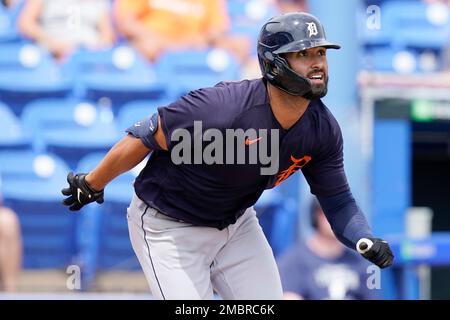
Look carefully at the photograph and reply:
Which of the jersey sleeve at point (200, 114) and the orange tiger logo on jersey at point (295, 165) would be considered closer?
the jersey sleeve at point (200, 114)

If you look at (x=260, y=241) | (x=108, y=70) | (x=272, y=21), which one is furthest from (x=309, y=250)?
(x=108, y=70)

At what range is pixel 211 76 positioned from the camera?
7.43 meters

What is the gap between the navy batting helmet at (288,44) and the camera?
3.58 metres

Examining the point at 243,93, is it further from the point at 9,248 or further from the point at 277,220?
the point at 9,248

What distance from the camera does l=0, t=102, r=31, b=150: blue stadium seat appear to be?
712 centimetres

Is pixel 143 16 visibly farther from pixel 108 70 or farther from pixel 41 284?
pixel 41 284

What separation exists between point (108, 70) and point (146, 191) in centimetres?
378

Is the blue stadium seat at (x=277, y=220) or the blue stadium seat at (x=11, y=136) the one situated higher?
the blue stadium seat at (x=11, y=136)

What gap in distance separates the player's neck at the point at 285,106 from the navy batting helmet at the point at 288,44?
36mm

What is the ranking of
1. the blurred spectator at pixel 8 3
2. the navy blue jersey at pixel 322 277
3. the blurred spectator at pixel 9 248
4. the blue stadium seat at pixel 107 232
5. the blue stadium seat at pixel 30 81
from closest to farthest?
the navy blue jersey at pixel 322 277
the blurred spectator at pixel 9 248
the blue stadium seat at pixel 107 232
the blue stadium seat at pixel 30 81
the blurred spectator at pixel 8 3

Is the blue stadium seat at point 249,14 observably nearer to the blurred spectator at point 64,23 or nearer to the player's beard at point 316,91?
the blurred spectator at point 64,23

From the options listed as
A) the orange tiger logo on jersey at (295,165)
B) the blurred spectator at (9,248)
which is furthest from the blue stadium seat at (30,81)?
the orange tiger logo on jersey at (295,165)

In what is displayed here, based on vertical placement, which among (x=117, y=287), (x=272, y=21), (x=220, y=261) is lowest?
(x=117, y=287)

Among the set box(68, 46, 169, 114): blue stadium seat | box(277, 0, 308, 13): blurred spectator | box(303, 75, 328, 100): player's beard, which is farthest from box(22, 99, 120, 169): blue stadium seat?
box(303, 75, 328, 100): player's beard
